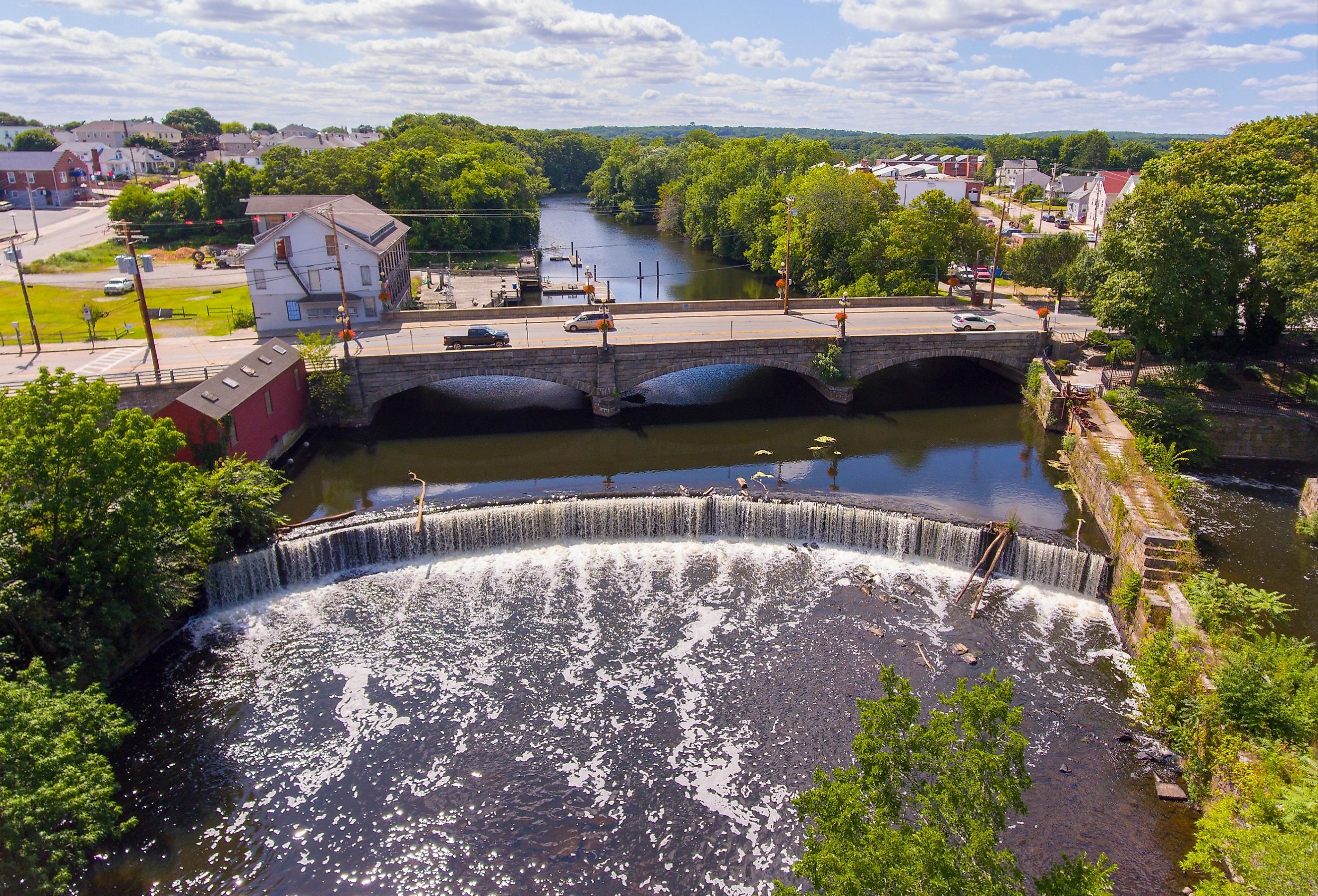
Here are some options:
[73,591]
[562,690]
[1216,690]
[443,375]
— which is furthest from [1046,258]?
[73,591]

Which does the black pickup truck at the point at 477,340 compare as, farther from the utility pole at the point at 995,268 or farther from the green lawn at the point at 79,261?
the green lawn at the point at 79,261

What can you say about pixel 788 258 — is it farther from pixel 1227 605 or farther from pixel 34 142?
pixel 34 142

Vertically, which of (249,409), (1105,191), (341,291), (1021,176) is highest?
(1021,176)

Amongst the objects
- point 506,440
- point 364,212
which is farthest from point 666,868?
point 364,212

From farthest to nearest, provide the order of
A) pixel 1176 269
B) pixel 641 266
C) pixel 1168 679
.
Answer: pixel 641 266, pixel 1176 269, pixel 1168 679

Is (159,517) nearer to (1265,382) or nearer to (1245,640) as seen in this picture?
(1245,640)

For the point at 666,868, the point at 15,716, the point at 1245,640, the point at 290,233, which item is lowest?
the point at 666,868
